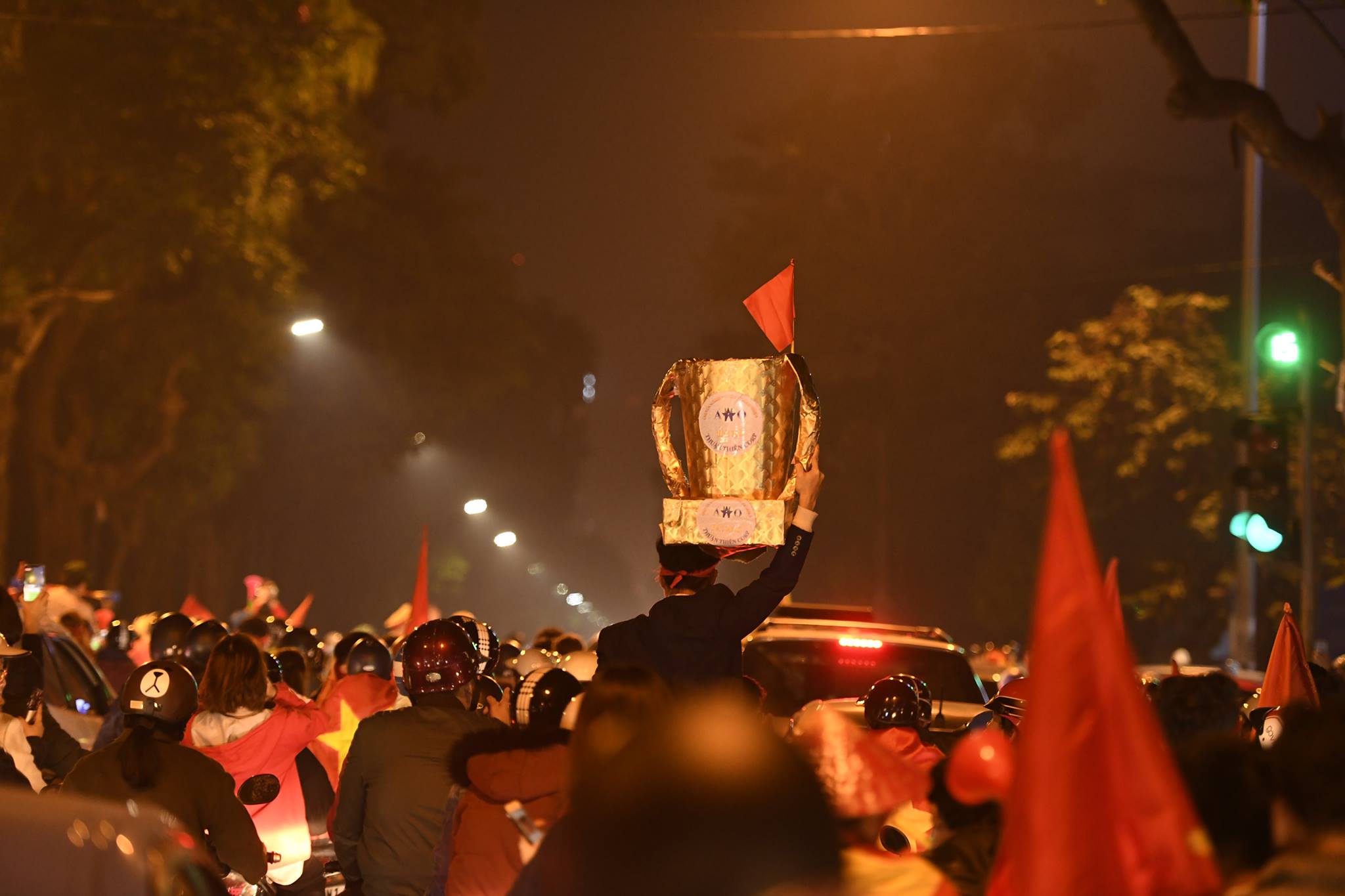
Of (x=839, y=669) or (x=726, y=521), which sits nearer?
(x=726, y=521)

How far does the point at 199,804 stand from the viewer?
6039 mm

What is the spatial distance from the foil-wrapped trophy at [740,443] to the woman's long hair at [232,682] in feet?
7.17

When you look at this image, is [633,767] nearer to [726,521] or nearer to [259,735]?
[726,521]

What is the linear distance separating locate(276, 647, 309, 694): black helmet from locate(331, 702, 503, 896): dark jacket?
4085mm

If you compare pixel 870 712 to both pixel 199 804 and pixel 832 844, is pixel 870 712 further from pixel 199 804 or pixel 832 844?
pixel 832 844

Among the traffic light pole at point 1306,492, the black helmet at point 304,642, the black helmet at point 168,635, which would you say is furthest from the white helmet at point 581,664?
the traffic light pole at point 1306,492

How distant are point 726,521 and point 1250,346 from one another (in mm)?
17000

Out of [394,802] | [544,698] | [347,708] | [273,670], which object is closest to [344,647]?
[273,670]

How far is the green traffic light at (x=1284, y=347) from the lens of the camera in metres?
16.4

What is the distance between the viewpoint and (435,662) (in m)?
6.37

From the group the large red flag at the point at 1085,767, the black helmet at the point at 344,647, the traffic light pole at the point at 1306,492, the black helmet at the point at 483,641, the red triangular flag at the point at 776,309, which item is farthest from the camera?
the traffic light pole at the point at 1306,492

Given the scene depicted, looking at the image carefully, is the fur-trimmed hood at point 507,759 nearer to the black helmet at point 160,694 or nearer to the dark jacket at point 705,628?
the dark jacket at point 705,628

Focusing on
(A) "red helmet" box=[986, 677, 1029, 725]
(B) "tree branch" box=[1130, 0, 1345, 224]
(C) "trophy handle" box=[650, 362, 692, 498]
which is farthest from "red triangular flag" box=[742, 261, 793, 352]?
(B) "tree branch" box=[1130, 0, 1345, 224]

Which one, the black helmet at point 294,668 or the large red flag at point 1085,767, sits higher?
the large red flag at point 1085,767
